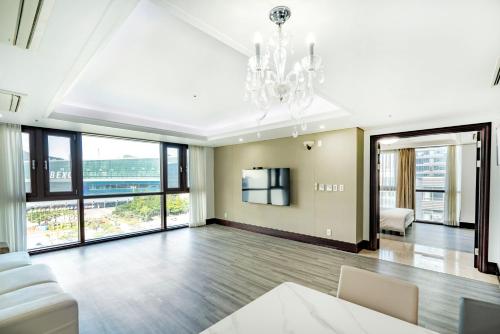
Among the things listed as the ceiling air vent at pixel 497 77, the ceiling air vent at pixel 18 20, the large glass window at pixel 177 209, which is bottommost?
the large glass window at pixel 177 209

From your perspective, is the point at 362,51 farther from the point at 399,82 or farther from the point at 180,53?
the point at 180,53

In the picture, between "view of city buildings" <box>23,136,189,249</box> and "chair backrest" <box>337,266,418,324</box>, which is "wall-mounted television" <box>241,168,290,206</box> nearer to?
"view of city buildings" <box>23,136,189,249</box>

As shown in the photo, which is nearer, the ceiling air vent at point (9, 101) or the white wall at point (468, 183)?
the ceiling air vent at point (9, 101)

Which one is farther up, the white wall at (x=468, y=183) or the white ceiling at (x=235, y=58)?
the white ceiling at (x=235, y=58)

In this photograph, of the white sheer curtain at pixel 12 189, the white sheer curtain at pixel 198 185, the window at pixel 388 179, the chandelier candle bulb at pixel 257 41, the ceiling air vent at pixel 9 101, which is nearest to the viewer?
the chandelier candle bulb at pixel 257 41

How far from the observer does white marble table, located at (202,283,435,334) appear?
107cm

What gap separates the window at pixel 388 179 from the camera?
761 cm

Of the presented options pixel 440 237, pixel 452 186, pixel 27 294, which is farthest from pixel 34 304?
pixel 452 186

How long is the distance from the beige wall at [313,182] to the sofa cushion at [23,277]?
4116 millimetres

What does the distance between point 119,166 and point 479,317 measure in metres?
6.04

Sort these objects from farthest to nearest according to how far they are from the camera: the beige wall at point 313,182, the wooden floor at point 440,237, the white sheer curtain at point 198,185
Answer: the white sheer curtain at point 198,185 < the wooden floor at point 440,237 < the beige wall at point 313,182

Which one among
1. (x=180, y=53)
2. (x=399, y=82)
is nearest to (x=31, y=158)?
(x=180, y=53)

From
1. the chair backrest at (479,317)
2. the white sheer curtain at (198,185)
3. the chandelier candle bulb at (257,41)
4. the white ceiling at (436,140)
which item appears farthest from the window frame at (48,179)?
the white ceiling at (436,140)

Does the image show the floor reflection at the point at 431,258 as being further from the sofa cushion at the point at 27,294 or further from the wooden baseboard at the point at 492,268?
the sofa cushion at the point at 27,294
